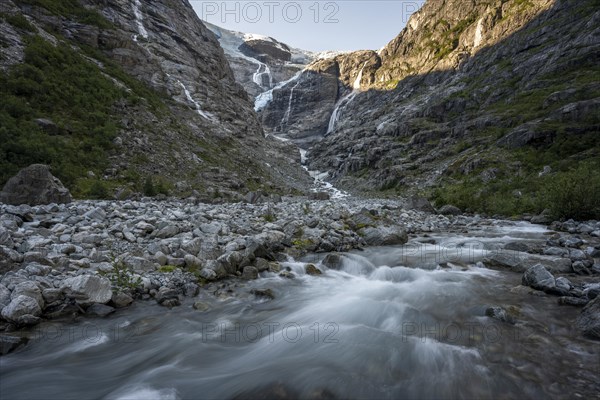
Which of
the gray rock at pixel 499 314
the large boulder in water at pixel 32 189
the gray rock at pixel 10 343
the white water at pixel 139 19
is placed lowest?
the gray rock at pixel 499 314

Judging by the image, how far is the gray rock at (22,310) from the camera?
4.61 metres

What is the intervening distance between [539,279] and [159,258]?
831 centimetres

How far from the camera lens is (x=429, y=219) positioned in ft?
57.0

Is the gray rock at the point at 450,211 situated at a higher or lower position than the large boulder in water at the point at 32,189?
lower

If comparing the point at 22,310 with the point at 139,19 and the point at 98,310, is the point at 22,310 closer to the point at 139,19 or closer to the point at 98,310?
the point at 98,310

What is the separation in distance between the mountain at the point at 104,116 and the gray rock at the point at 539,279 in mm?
17545

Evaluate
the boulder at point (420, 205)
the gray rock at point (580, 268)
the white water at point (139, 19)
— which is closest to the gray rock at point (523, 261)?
the gray rock at point (580, 268)

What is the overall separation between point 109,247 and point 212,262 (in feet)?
8.12

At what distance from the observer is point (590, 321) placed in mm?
4770

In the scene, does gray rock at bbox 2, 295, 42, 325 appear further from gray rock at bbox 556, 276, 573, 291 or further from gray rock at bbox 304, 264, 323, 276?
gray rock at bbox 556, 276, 573, 291

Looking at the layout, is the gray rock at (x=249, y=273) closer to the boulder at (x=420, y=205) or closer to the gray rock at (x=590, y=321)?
the gray rock at (x=590, y=321)

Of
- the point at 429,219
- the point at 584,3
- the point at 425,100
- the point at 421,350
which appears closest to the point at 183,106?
the point at 429,219

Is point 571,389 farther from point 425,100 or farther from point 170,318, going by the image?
point 425,100

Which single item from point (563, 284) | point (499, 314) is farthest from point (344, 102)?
point (499, 314)
